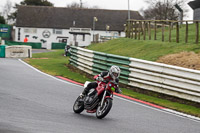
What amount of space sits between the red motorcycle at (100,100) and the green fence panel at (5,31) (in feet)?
243

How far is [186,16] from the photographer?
258ft

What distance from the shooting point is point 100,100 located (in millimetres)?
10492

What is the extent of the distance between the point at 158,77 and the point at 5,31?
70.8 meters

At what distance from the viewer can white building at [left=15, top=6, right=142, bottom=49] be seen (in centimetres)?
8062

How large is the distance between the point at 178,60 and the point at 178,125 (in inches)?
310

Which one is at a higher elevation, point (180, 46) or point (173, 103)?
point (180, 46)

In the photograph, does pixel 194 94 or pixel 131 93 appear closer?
pixel 194 94

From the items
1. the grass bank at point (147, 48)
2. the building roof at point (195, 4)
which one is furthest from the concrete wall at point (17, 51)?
the building roof at point (195, 4)

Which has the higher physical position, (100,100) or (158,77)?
(158,77)

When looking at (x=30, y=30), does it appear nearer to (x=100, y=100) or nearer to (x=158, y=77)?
(x=158, y=77)

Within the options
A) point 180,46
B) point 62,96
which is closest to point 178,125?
point 62,96

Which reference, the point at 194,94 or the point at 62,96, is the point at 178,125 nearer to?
the point at 194,94

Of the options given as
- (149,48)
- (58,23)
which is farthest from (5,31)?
(149,48)

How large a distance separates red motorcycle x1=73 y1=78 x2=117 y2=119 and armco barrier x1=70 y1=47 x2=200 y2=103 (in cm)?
421
